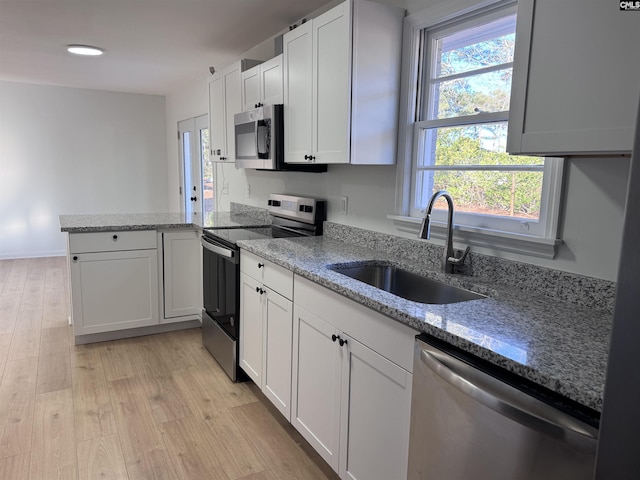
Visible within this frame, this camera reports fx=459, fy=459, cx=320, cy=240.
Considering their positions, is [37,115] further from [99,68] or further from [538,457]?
[538,457]

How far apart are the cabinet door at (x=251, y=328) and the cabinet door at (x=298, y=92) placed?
2.60 feet

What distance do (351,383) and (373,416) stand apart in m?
0.16

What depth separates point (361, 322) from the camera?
64.2 inches

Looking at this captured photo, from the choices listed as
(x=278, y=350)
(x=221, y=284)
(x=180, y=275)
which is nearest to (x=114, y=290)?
(x=180, y=275)

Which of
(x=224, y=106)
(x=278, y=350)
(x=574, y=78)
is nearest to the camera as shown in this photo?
(x=574, y=78)

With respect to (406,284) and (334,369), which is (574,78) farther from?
(334,369)

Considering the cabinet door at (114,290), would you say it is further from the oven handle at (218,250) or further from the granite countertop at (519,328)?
the granite countertop at (519,328)

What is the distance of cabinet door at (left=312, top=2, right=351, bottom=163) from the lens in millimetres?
2201

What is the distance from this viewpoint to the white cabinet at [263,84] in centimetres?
291

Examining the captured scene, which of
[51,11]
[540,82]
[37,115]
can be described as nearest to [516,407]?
[540,82]

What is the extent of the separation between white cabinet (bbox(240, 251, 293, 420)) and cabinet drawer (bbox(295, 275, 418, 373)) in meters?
0.19

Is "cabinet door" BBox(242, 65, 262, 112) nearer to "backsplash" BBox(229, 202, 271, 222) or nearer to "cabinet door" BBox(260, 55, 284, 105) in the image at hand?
"cabinet door" BBox(260, 55, 284, 105)

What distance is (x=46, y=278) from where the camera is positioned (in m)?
5.27

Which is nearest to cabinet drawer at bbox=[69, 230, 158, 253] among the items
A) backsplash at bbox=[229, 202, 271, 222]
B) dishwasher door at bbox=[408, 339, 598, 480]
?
backsplash at bbox=[229, 202, 271, 222]
